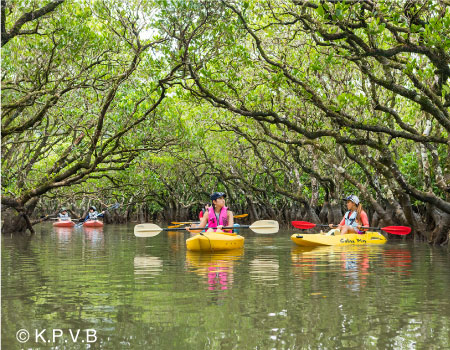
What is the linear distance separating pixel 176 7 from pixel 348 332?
10008 millimetres

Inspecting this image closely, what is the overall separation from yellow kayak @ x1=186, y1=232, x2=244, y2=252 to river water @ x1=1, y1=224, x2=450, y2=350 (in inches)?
77.2

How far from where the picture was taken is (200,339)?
5301 mm

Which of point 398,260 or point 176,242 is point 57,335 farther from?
point 176,242

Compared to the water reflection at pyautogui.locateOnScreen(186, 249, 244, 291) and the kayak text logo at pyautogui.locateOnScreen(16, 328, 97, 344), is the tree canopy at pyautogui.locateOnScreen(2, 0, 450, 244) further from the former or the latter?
the kayak text logo at pyautogui.locateOnScreen(16, 328, 97, 344)

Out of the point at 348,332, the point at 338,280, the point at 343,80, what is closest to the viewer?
the point at 348,332

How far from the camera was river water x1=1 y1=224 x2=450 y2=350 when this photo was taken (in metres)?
5.31

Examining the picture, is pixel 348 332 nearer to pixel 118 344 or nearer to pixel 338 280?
pixel 118 344

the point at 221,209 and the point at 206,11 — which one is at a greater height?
the point at 206,11

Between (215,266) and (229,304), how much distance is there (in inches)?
187

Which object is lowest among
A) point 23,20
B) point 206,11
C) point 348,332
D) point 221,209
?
point 348,332

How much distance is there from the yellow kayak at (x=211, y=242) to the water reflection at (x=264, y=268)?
1.31 meters

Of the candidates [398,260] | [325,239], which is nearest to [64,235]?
[325,239]

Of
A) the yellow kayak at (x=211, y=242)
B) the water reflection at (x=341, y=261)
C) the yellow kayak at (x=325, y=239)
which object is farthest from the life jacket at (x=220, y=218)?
the yellow kayak at (x=325, y=239)

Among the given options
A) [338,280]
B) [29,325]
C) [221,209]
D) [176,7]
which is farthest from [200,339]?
[221,209]
